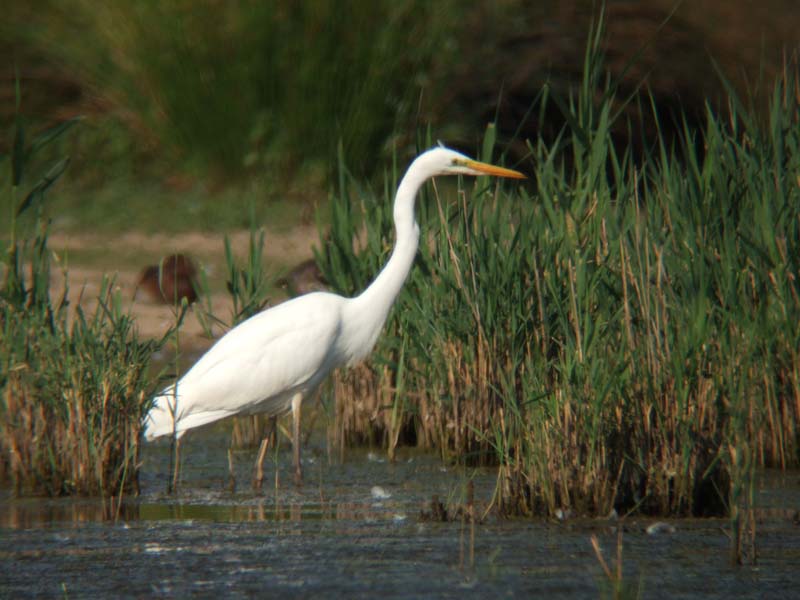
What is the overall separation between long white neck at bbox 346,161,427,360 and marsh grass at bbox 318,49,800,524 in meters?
0.17

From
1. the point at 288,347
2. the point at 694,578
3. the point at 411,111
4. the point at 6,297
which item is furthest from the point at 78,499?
the point at 411,111

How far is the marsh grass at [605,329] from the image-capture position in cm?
511

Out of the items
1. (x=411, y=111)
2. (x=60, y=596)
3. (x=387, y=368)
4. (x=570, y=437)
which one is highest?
(x=411, y=111)

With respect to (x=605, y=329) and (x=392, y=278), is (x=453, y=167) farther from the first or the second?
(x=605, y=329)

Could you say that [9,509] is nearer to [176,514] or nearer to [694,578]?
[176,514]

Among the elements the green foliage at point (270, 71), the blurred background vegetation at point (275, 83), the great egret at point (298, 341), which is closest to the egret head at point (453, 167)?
the great egret at point (298, 341)

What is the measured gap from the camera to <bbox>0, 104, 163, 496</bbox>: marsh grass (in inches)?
223

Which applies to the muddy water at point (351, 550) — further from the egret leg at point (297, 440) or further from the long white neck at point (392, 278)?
the long white neck at point (392, 278)

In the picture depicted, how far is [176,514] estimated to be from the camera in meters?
5.48

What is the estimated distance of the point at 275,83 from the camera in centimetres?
1234

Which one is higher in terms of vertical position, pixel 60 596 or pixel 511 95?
pixel 511 95

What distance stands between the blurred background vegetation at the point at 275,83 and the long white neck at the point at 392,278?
4.99 meters

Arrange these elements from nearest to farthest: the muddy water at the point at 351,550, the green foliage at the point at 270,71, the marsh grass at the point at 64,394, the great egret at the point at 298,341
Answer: the muddy water at the point at 351,550 < the marsh grass at the point at 64,394 < the great egret at the point at 298,341 < the green foliage at the point at 270,71

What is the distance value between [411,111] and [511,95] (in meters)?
1.06
